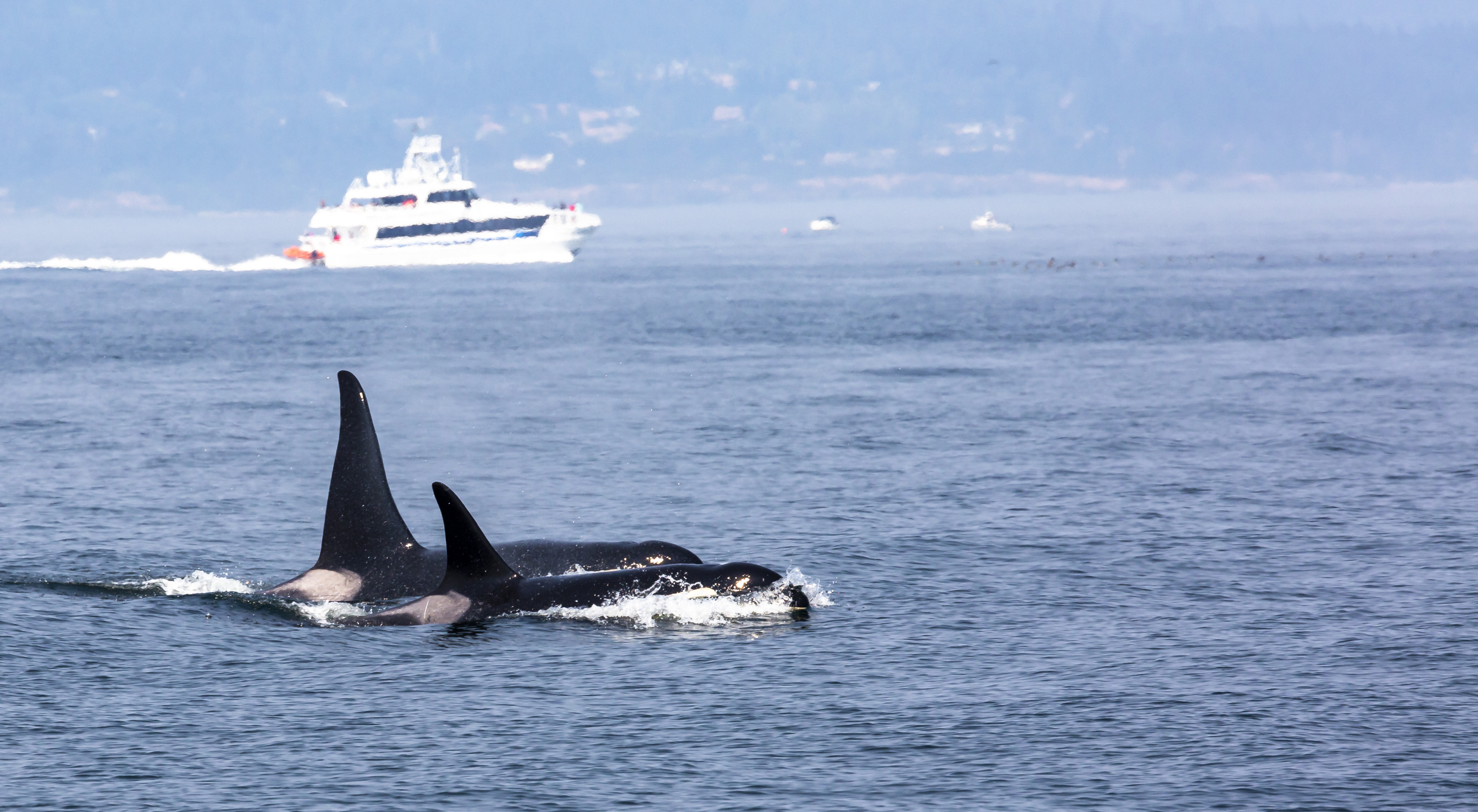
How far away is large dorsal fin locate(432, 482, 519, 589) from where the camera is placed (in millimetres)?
25016

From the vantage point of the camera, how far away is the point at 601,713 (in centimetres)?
2216

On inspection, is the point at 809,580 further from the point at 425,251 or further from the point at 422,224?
the point at 422,224

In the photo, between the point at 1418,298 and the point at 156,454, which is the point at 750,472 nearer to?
the point at 156,454

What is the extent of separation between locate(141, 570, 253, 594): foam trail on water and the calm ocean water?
12cm

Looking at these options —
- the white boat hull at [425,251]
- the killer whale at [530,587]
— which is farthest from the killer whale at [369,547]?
the white boat hull at [425,251]

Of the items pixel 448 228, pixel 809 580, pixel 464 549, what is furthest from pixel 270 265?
pixel 464 549

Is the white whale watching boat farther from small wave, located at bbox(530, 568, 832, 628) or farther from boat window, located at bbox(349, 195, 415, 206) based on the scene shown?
small wave, located at bbox(530, 568, 832, 628)

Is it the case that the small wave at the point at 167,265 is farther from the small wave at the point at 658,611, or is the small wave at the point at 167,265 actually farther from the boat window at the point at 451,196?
the small wave at the point at 658,611

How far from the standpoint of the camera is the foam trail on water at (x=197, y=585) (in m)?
29.4

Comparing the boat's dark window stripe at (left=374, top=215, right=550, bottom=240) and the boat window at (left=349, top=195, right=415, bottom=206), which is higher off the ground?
the boat window at (left=349, top=195, right=415, bottom=206)

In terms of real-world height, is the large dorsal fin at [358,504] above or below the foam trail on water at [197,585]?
above

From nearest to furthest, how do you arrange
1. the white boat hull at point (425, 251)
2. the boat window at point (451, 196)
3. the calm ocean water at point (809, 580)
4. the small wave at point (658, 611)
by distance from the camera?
the calm ocean water at point (809, 580) < the small wave at point (658, 611) < the boat window at point (451, 196) < the white boat hull at point (425, 251)

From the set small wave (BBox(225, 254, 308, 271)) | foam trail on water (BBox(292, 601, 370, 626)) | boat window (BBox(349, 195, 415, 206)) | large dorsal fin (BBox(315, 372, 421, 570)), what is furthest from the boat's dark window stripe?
foam trail on water (BBox(292, 601, 370, 626))

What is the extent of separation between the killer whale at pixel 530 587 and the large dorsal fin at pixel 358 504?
2.22 m
